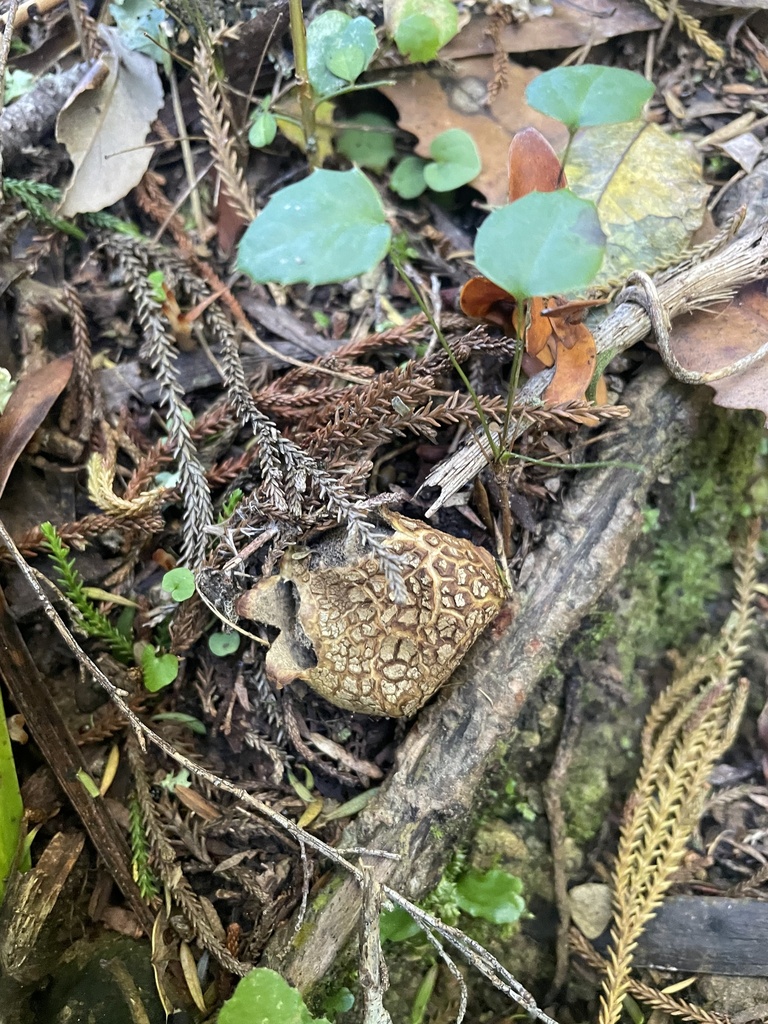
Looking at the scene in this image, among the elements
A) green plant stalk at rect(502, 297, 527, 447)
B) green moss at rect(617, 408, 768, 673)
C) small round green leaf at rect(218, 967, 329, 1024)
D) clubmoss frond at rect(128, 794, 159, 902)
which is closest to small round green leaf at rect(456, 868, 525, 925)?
small round green leaf at rect(218, 967, 329, 1024)

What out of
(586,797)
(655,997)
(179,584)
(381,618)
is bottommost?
(655,997)

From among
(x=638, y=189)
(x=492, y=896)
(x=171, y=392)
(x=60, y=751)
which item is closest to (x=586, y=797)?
(x=492, y=896)

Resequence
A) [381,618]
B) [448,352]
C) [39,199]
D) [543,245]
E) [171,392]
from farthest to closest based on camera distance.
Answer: [39,199] → [171,392] → [381,618] → [448,352] → [543,245]

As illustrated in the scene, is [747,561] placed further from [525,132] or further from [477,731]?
[525,132]

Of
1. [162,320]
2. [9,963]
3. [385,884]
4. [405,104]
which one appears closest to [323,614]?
[385,884]

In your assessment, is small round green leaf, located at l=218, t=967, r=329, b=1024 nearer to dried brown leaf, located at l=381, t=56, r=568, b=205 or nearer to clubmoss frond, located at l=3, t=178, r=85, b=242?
clubmoss frond, located at l=3, t=178, r=85, b=242

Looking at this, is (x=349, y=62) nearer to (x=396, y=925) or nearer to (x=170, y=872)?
(x=170, y=872)

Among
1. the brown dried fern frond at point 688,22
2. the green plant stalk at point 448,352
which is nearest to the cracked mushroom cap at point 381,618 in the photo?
the green plant stalk at point 448,352
